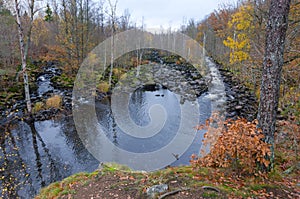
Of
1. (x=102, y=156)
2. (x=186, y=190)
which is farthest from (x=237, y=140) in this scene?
(x=102, y=156)

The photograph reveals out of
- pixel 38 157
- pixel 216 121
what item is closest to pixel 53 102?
pixel 38 157

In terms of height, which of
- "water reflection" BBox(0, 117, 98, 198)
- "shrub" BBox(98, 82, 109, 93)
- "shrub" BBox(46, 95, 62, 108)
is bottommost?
"water reflection" BBox(0, 117, 98, 198)

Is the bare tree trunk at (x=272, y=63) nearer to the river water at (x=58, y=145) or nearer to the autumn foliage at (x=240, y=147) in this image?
the autumn foliage at (x=240, y=147)

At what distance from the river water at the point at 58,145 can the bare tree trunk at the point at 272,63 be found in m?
3.97

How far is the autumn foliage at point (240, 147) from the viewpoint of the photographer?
3.31m

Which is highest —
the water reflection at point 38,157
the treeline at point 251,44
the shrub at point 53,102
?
the treeline at point 251,44

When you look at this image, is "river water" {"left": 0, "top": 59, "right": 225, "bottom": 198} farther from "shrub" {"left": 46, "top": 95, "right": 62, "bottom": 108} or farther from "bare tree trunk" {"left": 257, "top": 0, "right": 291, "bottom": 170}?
"bare tree trunk" {"left": 257, "top": 0, "right": 291, "bottom": 170}

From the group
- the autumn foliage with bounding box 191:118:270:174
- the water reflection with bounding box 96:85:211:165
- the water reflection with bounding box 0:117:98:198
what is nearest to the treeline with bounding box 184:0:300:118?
the autumn foliage with bounding box 191:118:270:174

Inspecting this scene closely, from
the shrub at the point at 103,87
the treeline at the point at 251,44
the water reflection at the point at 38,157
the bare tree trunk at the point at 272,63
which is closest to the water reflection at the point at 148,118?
the shrub at the point at 103,87

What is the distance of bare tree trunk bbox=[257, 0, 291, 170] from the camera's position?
324 cm

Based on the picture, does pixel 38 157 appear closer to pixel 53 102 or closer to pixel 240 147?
pixel 53 102

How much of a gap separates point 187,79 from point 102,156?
562 inches

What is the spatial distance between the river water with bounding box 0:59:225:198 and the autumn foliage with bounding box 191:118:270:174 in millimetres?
3486

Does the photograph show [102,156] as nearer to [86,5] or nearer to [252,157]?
[252,157]
